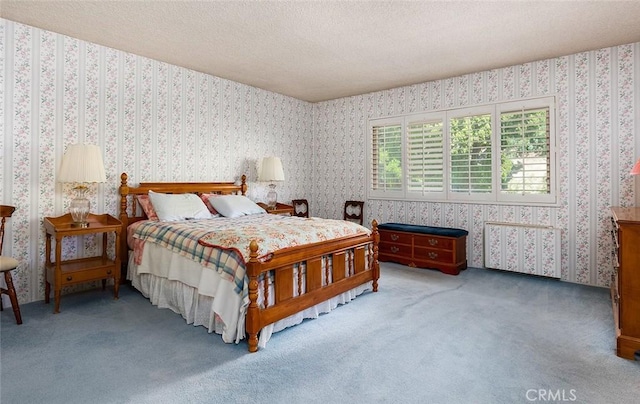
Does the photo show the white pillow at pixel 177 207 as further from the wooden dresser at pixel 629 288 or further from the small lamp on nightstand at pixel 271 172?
the wooden dresser at pixel 629 288

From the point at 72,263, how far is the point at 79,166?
39.0 inches

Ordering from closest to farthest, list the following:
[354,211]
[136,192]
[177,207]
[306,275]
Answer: [306,275], [177,207], [136,192], [354,211]

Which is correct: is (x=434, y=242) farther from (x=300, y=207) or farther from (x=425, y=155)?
(x=300, y=207)

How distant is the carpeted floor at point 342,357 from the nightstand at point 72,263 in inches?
10.5

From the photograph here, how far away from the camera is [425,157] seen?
18.1 feet

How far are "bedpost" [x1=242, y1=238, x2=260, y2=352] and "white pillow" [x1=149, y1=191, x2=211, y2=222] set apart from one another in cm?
185

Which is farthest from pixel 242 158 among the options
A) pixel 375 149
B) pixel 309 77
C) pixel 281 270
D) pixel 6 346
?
pixel 6 346

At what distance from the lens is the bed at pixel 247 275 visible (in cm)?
271

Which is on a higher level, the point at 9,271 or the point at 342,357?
the point at 9,271

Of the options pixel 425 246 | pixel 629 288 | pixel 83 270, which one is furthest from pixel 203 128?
pixel 629 288
